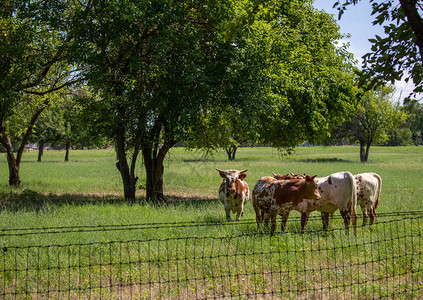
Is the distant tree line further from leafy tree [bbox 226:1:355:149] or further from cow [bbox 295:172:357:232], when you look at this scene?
cow [bbox 295:172:357:232]

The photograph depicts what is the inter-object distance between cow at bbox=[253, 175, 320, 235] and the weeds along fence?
0.65 metres

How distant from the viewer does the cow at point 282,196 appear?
10352 mm

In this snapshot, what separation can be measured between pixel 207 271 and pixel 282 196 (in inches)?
125

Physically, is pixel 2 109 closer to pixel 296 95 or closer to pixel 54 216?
pixel 54 216

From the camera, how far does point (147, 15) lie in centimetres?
1549

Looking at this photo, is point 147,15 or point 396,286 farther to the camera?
point 147,15

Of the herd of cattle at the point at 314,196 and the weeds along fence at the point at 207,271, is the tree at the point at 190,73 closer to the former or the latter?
the herd of cattle at the point at 314,196

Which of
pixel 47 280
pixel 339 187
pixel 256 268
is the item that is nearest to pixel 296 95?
pixel 339 187

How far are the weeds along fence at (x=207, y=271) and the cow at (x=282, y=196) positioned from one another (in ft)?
2.15

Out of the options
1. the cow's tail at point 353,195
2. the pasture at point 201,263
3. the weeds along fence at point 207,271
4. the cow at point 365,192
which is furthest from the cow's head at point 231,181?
the cow at point 365,192

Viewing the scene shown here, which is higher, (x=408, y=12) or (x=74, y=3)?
(x=74, y=3)

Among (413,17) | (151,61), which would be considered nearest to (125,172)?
(151,61)

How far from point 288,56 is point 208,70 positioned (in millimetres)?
3409

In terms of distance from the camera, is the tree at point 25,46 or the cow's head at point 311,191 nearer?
the cow's head at point 311,191
